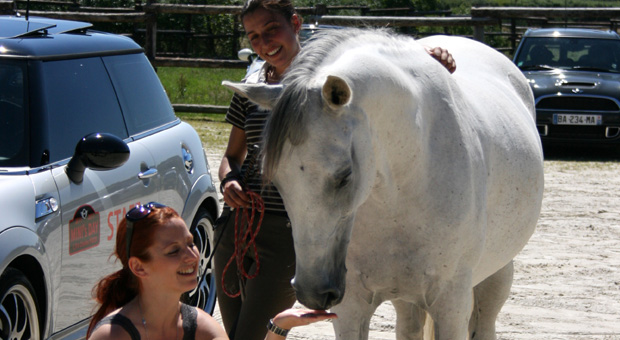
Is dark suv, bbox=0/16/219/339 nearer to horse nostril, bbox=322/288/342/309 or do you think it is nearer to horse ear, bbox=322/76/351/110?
horse nostril, bbox=322/288/342/309

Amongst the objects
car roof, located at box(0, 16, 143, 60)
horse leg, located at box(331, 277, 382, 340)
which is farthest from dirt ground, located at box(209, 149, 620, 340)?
car roof, located at box(0, 16, 143, 60)

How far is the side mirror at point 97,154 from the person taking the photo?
399cm

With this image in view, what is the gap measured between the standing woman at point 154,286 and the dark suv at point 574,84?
11.1 metres

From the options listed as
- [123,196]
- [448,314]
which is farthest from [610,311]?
[123,196]

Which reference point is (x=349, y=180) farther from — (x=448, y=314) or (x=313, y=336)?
(x=313, y=336)

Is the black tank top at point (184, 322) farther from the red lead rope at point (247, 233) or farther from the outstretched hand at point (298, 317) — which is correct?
the red lead rope at point (247, 233)

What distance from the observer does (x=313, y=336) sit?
5.27 metres

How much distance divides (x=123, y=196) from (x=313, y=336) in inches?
59.6

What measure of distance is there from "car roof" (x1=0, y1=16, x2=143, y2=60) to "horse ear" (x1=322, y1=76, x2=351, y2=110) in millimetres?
2166

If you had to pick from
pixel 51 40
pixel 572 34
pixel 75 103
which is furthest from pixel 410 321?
pixel 572 34

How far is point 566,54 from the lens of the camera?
14.6m

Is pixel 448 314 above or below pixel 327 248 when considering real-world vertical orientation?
below

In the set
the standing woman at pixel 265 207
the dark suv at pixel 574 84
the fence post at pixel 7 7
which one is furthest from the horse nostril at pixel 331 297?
the fence post at pixel 7 7

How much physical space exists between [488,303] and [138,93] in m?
2.34
